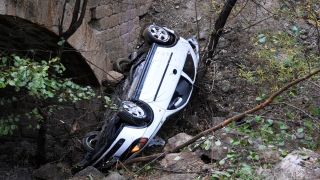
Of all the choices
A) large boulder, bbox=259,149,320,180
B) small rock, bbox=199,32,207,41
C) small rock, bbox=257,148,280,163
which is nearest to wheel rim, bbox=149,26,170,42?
small rock, bbox=199,32,207,41

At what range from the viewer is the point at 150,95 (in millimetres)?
6406

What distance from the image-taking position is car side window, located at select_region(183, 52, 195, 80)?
7066mm

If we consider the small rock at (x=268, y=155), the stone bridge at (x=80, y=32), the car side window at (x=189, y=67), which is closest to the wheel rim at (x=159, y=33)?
the car side window at (x=189, y=67)

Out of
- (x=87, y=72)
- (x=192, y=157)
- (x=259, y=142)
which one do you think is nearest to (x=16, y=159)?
(x=87, y=72)

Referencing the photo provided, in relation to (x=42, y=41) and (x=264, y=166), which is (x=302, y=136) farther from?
(x=42, y=41)

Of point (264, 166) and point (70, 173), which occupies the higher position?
point (264, 166)

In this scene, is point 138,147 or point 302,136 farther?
point 138,147

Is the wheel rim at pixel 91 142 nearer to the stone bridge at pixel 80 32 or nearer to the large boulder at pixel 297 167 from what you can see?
the stone bridge at pixel 80 32

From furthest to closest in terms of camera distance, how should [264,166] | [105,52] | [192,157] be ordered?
[105,52] < [192,157] < [264,166]

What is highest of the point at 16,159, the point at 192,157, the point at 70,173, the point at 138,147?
the point at 192,157

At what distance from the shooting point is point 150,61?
22.1 feet

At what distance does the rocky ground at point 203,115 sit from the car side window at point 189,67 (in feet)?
1.12

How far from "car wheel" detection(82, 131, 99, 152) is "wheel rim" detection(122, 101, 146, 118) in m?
0.63

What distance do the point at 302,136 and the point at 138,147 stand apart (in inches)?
84.0
